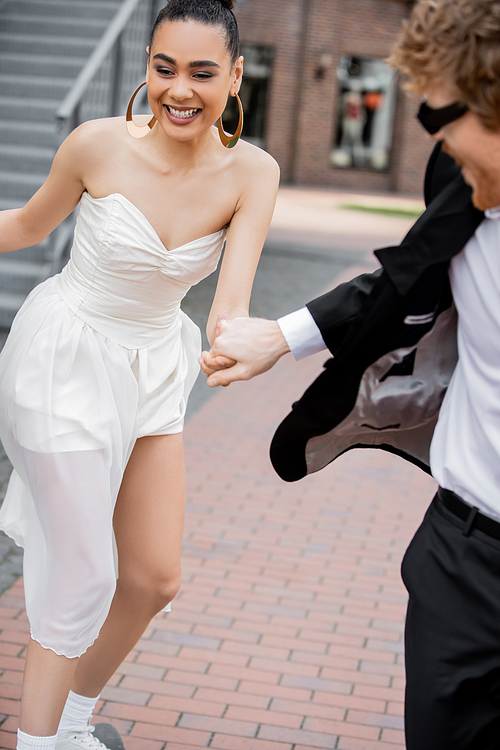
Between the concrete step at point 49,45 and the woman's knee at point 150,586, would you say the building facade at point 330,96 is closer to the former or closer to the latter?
the concrete step at point 49,45

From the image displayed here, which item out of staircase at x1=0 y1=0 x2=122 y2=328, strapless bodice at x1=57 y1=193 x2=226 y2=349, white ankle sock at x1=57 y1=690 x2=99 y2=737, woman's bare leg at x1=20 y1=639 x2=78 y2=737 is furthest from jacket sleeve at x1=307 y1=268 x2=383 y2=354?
staircase at x1=0 y1=0 x2=122 y2=328

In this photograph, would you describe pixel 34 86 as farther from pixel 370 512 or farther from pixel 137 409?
pixel 137 409

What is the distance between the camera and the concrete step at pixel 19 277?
775 cm

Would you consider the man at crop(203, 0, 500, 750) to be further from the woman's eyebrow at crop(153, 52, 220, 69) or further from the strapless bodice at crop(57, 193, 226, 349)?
the woman's eyebrow at crop(153, 52, 220, 69)

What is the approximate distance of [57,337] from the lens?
7.86ft

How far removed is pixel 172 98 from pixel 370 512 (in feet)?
11.5

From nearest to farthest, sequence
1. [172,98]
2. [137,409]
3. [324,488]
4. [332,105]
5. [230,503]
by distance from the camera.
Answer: [172,98]
[137,409]
[230,503]
[324,488]
[332,105]

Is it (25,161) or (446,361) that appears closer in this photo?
(446,361)

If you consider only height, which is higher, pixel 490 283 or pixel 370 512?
pixel 490 283

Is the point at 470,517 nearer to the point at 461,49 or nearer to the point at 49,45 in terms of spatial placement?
the point at 461,49

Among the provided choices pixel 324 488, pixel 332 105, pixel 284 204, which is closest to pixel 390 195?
pixel 332 105

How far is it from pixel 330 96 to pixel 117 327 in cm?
2477

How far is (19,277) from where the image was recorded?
25.5 ft

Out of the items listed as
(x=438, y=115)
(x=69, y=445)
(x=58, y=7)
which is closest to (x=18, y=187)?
(x=58, y=7)
